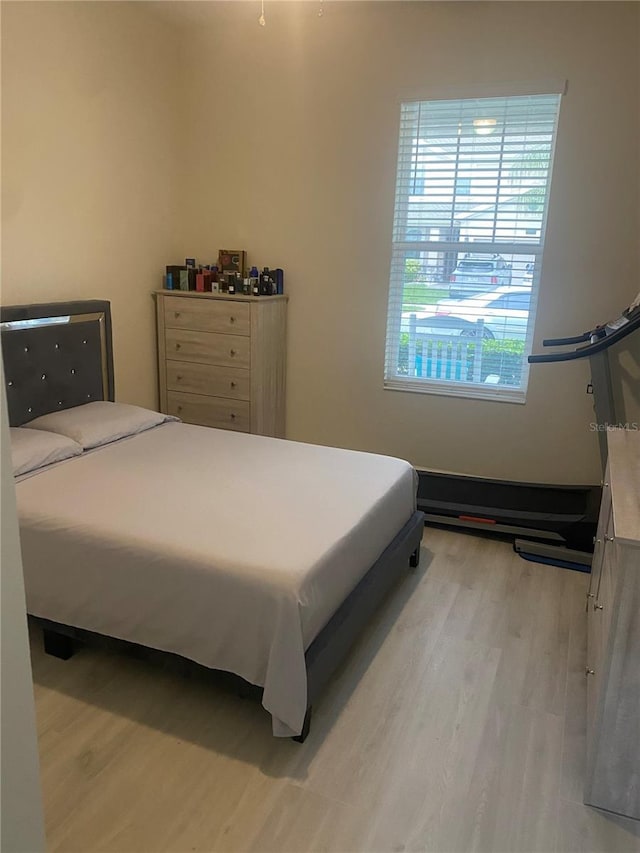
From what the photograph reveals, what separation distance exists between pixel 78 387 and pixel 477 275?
2420mm

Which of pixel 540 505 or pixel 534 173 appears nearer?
pixel 534 173

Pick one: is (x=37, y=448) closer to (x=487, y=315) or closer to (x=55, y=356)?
(x=55, y=356)

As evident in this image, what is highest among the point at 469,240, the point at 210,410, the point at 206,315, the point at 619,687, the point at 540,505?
the point at 469,240

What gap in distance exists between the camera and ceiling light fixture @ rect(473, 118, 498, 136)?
364 cm

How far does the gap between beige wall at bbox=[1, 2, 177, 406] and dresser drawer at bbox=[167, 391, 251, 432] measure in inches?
9.0

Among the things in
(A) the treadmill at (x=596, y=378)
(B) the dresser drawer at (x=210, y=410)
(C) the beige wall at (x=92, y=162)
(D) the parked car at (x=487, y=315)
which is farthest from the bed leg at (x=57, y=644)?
(D) the parked car at (x=487, y=315)

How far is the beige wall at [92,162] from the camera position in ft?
10.4

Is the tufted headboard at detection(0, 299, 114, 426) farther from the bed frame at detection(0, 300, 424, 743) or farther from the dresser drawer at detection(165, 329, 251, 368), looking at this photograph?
the dresser drawer at detection(165, 329, 251, 368)

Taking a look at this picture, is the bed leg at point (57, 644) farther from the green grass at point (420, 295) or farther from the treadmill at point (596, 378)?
the green grass at point (420, 295)

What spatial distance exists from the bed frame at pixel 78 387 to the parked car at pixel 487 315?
1.31 m

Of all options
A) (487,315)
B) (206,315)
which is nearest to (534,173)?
(487,315)

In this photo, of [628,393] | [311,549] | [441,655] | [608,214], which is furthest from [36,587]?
[608,214]

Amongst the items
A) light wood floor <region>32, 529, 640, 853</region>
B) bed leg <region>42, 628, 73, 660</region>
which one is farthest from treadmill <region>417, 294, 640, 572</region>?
bed leg <region>42, 628, 73, 660</region>

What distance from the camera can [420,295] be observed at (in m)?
4.02
